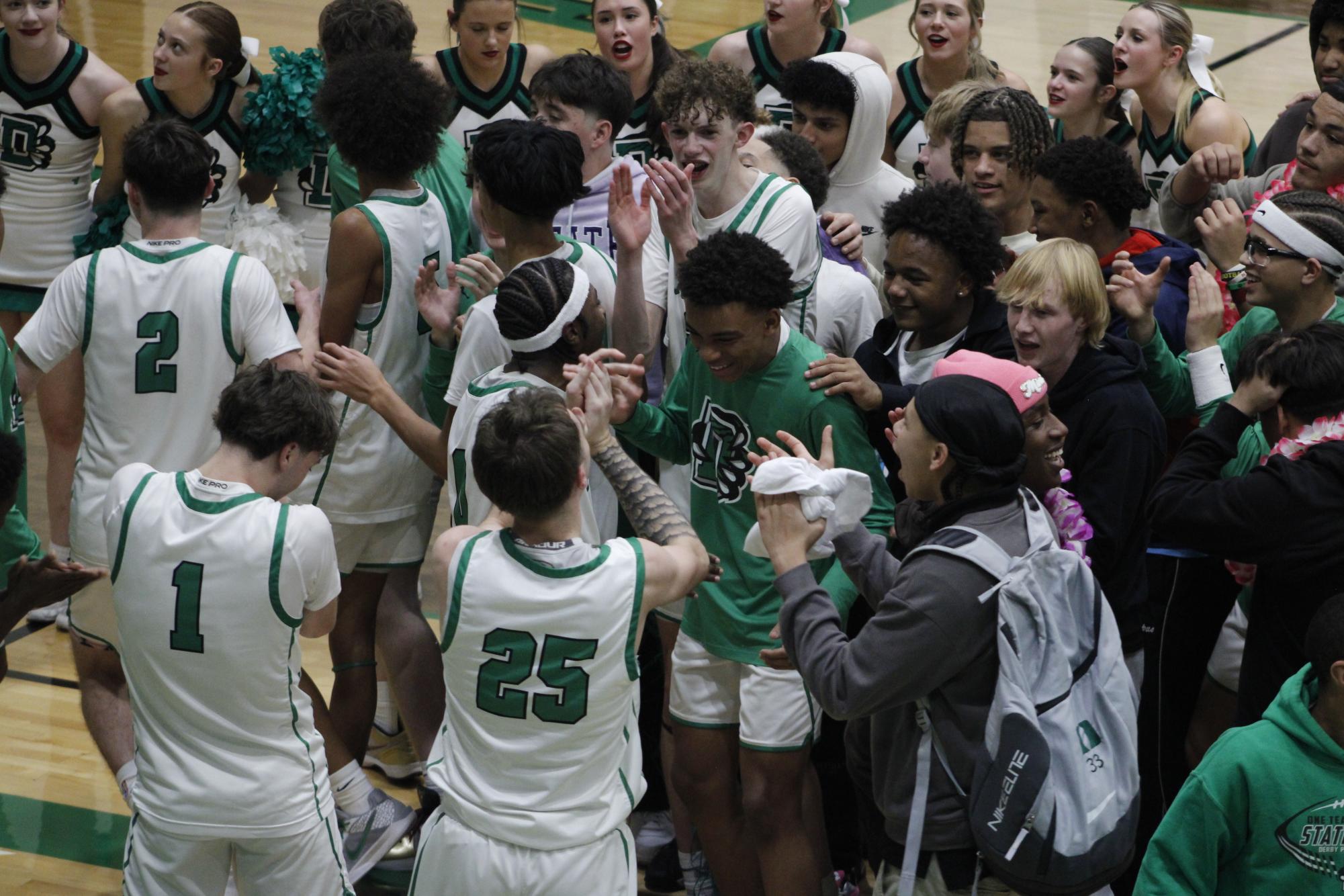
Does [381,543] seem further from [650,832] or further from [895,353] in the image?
[895,353]

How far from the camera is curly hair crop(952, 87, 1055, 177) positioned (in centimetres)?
428

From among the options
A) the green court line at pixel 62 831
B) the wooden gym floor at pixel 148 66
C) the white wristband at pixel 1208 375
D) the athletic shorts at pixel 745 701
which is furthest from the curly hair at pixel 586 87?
the green court line at pixel 62 831

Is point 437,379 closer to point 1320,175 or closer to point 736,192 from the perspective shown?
point 736,192

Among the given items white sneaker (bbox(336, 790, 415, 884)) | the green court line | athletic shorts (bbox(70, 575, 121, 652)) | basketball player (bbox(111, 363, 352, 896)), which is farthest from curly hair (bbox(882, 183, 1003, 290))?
→ the green court line

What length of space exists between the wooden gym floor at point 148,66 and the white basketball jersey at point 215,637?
116cm

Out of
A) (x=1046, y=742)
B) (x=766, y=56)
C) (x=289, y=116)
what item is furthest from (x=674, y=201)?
(x=766, y=56)

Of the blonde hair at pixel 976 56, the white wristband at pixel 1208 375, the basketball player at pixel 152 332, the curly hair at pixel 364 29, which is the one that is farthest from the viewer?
the blonde hair at pixel 976 56

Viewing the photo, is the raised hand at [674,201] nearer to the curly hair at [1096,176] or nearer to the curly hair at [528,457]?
the curly hair at [1096,176]

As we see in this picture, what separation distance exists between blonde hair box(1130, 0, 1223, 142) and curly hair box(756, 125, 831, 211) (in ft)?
5.76

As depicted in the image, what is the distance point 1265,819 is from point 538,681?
1251 mm

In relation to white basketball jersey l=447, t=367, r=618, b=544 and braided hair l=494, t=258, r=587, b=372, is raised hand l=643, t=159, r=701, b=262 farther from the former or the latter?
white basketball jersey l=447, t=367, r=618, b=544

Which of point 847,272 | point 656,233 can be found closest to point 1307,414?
point 847,272

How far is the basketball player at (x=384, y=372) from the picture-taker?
403 centimetres

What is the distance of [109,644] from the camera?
395 cm
